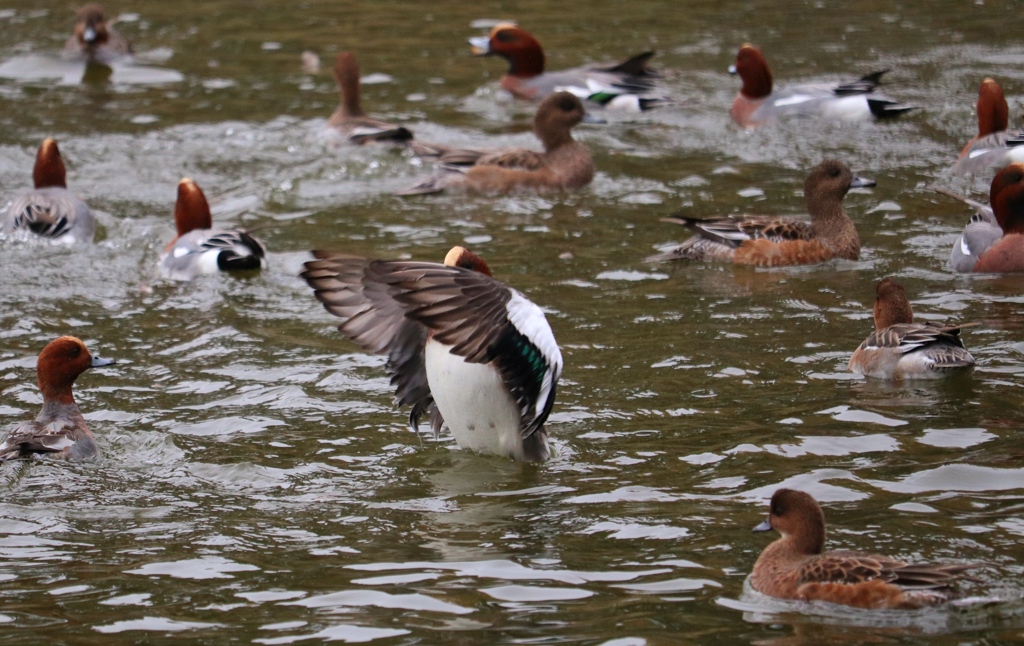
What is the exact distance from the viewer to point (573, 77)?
1511cm

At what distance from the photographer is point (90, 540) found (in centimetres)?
581

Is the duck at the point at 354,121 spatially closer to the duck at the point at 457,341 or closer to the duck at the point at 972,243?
the duck at the point at 972,243

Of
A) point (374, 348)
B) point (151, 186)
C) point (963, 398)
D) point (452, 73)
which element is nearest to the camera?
point (374, 348)

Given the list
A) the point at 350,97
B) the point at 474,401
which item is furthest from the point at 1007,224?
the point at 350,97

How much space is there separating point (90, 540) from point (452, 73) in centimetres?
1080

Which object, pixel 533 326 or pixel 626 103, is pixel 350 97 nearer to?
pixel 626 103

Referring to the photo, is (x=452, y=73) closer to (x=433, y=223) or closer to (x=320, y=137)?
(x=320, y=137)

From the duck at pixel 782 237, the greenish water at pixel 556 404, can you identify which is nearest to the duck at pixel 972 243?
the greenish water at pixel 556 404

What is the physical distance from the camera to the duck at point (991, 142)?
1112 centimetres

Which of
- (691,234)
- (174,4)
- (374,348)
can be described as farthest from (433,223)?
Result: (174,4)

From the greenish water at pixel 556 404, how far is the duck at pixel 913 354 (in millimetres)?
106

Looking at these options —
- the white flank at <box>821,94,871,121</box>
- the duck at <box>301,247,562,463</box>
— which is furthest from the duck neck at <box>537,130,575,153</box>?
the duck at <box>301,247,562,463</box>

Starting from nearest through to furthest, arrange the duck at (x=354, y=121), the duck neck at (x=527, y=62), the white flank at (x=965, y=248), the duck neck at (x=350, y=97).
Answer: the white flank at (x=965, y=248), the duck at (x=354, y=121), the duck neck at (x=350, y=97), the duck neck at (x=527, y=62)

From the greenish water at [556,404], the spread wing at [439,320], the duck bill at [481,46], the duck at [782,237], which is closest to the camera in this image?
the greenish water at [556,404]
